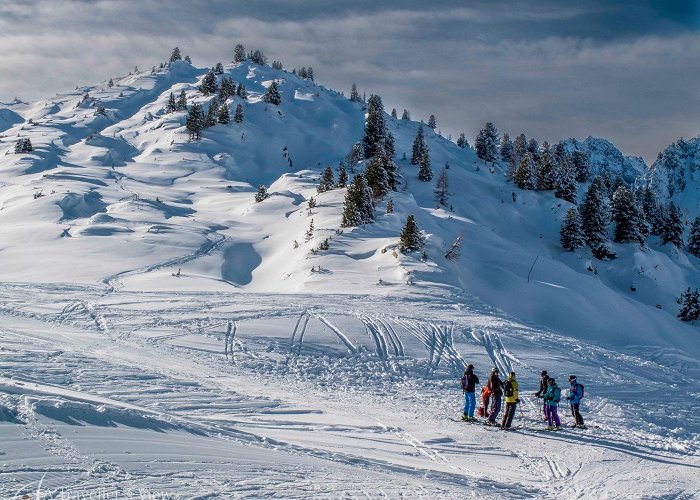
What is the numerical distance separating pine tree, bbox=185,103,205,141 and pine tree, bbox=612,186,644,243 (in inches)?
2355

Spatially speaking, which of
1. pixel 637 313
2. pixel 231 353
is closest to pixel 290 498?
pixel 231 353

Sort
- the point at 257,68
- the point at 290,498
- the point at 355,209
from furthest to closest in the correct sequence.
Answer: the point at 257,68 < the point at 355,209 < the point at 290,498

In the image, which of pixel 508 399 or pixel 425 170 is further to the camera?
pixel 425 170

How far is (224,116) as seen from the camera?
84.4 metres

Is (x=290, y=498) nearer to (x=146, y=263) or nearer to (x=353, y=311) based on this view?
(x=353, y=311)

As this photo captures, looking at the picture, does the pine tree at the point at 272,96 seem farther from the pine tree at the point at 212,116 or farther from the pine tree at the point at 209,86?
the pine tree at the point at 212,116

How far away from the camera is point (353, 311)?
22.0 m

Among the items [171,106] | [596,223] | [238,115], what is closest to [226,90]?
[171,106]

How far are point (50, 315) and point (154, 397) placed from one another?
9.98 m

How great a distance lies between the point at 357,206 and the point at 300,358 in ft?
77.9

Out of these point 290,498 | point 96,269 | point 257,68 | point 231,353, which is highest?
point 257,68

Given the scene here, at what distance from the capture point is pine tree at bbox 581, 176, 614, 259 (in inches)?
2253

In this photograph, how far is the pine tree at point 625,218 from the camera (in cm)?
5975

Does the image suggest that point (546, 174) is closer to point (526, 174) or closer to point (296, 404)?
point (526, 174)
